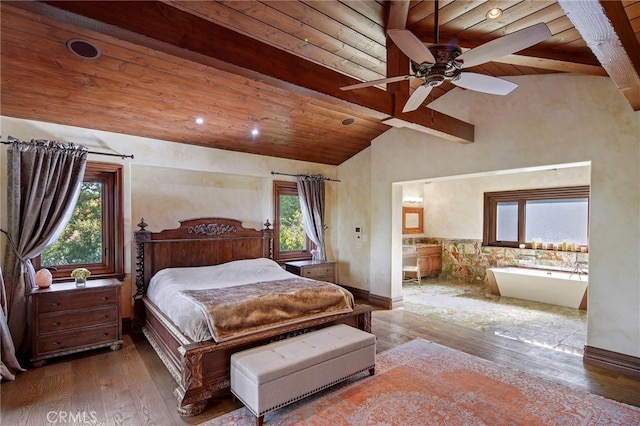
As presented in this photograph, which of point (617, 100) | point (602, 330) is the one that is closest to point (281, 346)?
point (602, 330)

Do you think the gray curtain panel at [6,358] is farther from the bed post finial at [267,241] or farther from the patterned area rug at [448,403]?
the bed post finial at [267,241]

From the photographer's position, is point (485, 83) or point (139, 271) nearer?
point (485, 83)

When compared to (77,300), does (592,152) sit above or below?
above

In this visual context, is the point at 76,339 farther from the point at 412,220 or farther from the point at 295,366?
the point at 412,220

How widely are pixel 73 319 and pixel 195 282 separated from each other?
4.19ft

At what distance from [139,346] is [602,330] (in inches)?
204

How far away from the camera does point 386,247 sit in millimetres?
5598

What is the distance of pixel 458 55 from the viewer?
2.21 metres

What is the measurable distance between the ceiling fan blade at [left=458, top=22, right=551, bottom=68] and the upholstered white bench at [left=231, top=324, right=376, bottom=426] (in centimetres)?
248

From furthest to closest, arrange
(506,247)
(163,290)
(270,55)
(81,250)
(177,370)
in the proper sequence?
(506,247) → (81,250) → (163,290) → (177,370) → (270,55)

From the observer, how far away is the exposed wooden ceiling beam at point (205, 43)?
1754 mm

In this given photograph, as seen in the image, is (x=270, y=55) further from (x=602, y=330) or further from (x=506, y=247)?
(x=506, y=247)

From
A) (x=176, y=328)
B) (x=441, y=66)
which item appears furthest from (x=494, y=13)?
(x=176, y=328)

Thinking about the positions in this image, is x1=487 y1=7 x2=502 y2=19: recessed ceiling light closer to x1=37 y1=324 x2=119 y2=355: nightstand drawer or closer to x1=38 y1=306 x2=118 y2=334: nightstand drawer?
x1=38 y1=306 x2=118 y2=334: nightstand drawer
